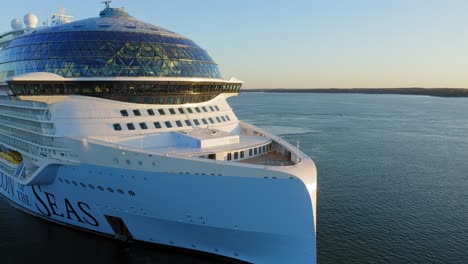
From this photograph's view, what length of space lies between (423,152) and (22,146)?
50.3m

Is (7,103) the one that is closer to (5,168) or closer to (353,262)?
(5,168)

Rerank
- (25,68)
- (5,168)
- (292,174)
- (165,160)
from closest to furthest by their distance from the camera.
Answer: (292,174), (165,160), (25,68), (5,168)

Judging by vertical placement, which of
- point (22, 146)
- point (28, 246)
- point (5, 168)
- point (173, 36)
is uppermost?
point (173, 36)

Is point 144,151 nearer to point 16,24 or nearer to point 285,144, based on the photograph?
point 285,144

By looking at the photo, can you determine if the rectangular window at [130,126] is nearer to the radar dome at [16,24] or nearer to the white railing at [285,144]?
the white railing at [285,144]

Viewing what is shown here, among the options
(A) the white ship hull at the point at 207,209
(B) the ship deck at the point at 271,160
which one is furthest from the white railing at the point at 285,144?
(A) the white ship hull at the point at 207,209

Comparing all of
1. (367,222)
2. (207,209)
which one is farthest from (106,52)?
(367,222)

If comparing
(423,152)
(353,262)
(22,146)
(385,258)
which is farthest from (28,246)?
(423,152)

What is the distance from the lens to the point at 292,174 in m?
17.5

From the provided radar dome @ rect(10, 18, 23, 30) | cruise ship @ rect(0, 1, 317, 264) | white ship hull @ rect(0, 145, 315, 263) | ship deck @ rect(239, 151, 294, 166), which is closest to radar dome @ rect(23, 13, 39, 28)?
radar dome @ rect(10, 18, 23, 30)

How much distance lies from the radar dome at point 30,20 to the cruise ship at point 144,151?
1236 cm

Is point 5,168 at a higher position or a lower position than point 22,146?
lower

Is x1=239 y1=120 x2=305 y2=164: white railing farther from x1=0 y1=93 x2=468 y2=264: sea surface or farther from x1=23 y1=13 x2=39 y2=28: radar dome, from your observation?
x1=23 y1=13 x2=39 y2=28: radar dome

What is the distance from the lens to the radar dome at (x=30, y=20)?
40906 millimetres
